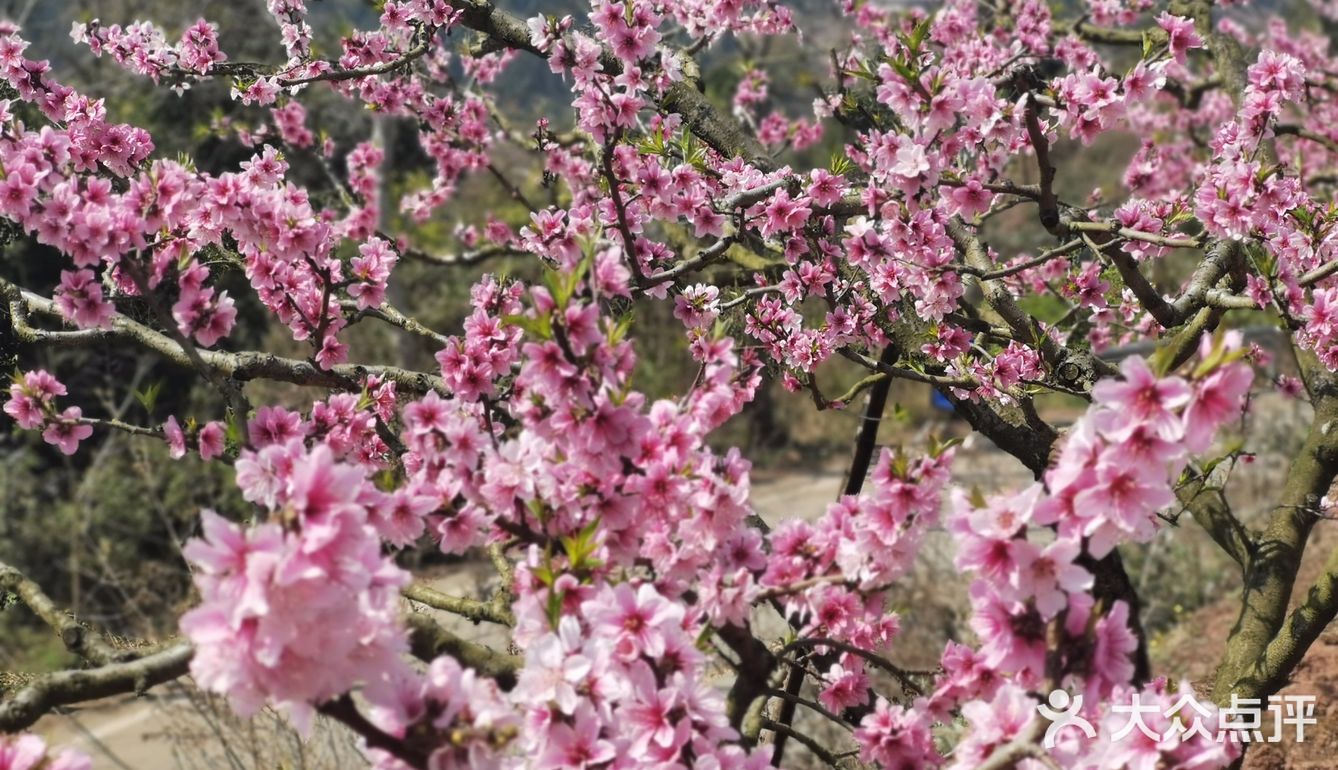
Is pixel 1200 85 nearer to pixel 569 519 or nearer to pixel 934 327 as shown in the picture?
pixel 934 327

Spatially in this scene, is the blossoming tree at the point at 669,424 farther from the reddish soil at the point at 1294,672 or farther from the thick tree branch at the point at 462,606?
the reddish soil at the point at 1294,672

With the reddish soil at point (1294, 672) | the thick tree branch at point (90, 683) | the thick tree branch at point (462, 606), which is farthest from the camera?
the reddish soil at point (1294, 672)

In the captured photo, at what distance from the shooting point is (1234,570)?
310 inches

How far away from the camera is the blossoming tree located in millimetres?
1529

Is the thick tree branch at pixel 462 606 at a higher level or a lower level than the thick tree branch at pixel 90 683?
higher

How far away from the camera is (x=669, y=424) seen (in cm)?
191

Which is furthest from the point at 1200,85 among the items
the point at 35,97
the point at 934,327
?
the point at 35,97

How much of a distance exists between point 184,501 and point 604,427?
9.55 m

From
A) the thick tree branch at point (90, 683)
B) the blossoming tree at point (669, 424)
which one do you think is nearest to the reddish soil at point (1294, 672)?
the blossoming tree at point (669, 424)

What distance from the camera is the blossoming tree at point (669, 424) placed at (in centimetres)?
153

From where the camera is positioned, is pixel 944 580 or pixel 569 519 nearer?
pixel 569 519
